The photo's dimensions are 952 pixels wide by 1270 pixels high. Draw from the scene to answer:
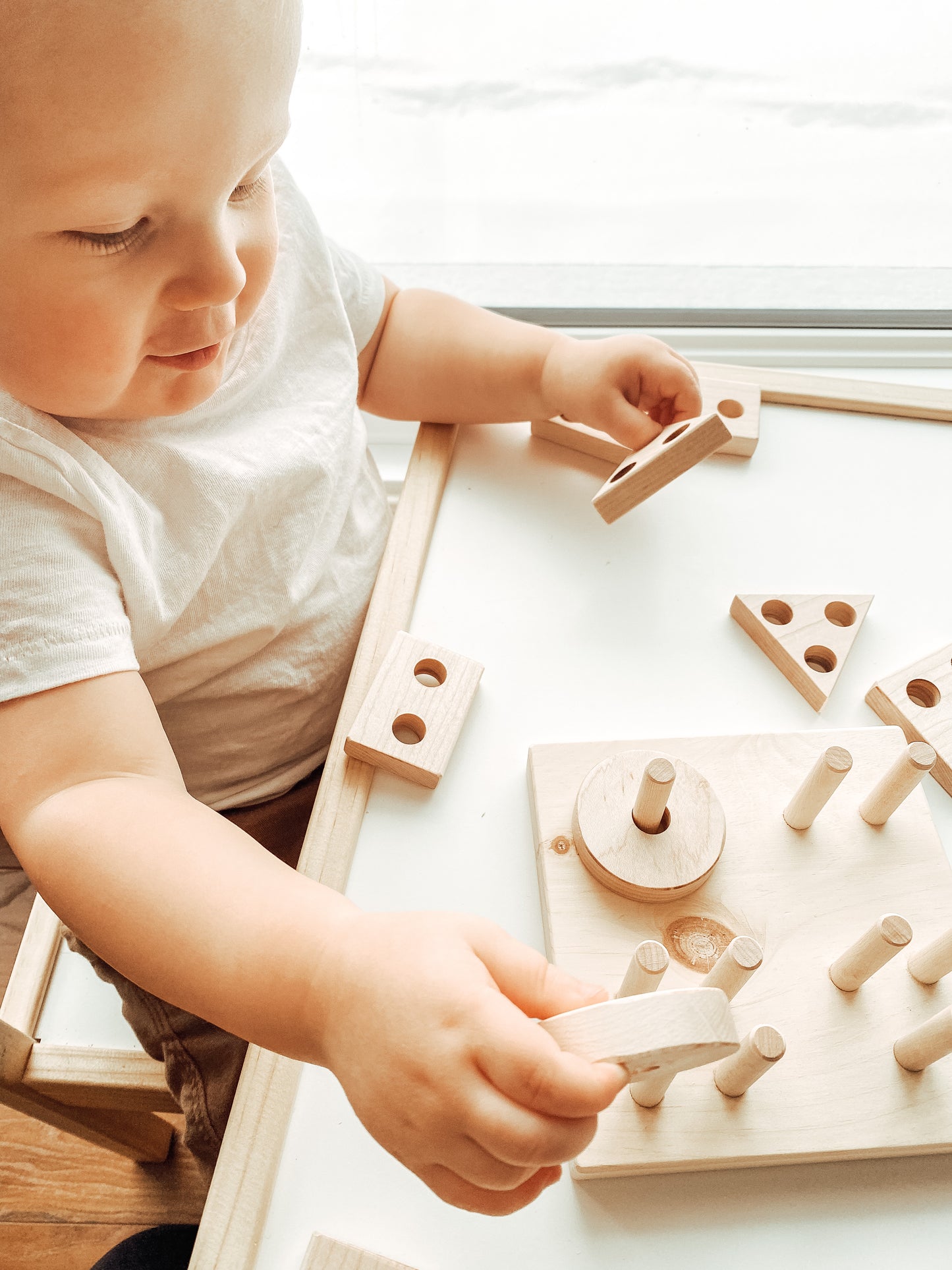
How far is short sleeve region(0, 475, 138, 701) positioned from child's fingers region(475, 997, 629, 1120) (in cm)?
21

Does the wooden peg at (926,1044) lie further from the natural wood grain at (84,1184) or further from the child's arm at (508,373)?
the natural wood grain at (84,1184)

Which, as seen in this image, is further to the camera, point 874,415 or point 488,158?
point 488,158

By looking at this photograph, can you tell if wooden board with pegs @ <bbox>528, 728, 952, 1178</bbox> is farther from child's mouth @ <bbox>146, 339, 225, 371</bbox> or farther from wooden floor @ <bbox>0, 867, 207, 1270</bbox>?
wooden floor @ <bbox>0, 867, 207, 1270</bbox>

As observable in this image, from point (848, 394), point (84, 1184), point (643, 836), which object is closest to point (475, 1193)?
point (643, 836)

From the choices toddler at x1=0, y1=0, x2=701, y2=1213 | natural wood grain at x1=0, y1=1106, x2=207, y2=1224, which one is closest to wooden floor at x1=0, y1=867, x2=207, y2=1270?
natural wood grain at x1=0, y1=1106, x2=207, y2=1224

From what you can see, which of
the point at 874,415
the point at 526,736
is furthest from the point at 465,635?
the point at 874,415

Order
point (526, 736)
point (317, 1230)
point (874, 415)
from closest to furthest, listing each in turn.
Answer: point (317, 1230)
point (526, 736)
point (874, 415)

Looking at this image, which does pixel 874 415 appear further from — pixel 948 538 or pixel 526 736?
pixel 526 736

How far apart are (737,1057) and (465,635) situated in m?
0.24

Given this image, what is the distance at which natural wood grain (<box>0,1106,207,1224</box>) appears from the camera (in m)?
0.84

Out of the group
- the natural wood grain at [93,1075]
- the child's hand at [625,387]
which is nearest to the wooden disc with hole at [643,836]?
the child's hand at [625,387]

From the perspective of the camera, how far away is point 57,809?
413mm

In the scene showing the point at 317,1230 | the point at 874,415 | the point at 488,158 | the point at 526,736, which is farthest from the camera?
the point at 488,158

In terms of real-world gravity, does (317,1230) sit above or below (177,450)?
below
